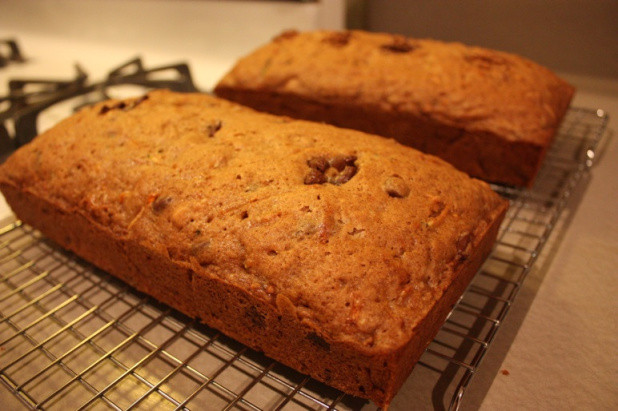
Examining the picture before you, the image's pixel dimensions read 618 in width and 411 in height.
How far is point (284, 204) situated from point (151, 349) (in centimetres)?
49

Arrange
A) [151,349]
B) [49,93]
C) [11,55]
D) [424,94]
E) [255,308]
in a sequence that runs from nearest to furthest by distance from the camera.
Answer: [255,308]
[151,349]
[424,94]
[49,93]
[11,55]

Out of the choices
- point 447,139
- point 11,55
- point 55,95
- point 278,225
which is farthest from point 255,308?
point 11,55

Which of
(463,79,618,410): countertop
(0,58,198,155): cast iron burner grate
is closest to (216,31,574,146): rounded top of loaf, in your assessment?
(463,79,618,410): countertop

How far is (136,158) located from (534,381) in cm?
112

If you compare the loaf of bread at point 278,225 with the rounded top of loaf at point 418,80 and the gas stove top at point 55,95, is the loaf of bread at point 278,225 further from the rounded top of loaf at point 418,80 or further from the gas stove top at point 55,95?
the gas stove top at point 55,95

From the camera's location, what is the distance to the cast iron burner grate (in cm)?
201

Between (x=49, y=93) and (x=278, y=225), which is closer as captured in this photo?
(x=278, y=225)

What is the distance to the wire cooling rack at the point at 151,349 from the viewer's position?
3.33 ft

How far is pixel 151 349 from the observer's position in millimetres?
1138

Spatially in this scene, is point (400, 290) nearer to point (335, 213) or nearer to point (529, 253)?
point (335, 213)

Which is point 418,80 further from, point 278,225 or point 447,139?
point 278,225

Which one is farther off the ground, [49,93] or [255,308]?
[255,308]

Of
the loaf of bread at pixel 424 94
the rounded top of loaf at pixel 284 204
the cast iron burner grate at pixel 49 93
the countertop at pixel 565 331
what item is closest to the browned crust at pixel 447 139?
the loaf of bread at pixel 424 94

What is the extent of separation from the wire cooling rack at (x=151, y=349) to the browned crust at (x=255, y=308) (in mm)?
49
